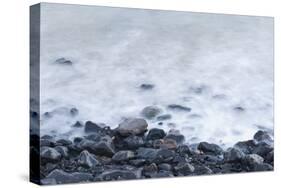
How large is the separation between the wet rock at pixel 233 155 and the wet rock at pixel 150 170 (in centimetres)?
120

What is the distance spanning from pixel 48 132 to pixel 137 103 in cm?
136

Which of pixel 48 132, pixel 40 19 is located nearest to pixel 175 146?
pixel 48 132

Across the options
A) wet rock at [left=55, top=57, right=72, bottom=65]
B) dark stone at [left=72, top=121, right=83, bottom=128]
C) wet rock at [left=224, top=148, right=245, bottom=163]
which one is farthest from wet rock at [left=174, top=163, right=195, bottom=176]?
wet rock at [left=55, top=57, right=72, bottom=65]

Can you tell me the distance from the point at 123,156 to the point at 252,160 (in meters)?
2.22

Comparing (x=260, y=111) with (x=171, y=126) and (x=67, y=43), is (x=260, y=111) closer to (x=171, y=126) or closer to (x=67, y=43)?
(x=171, y=126)

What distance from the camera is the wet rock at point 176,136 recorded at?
35.9 ft

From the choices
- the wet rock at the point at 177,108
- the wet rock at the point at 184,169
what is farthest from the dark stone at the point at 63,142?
the wet rock at the point at 184,169

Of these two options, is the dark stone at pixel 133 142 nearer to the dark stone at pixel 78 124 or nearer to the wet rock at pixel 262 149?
the dark stone at pixel 78 124

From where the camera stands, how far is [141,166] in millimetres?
10742

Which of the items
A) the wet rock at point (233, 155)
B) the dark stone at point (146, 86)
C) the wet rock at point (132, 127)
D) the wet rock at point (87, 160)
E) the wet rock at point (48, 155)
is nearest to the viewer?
the wet rock at point (48, 155)

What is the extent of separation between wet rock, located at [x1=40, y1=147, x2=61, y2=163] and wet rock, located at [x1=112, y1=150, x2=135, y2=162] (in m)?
0.85

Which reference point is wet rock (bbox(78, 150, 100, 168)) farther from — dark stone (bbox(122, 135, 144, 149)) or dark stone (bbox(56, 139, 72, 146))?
dark stone (bbox(122, 135, 144, 149))

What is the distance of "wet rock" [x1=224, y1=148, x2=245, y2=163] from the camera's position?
11414mm

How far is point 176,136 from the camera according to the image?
1100 cm
